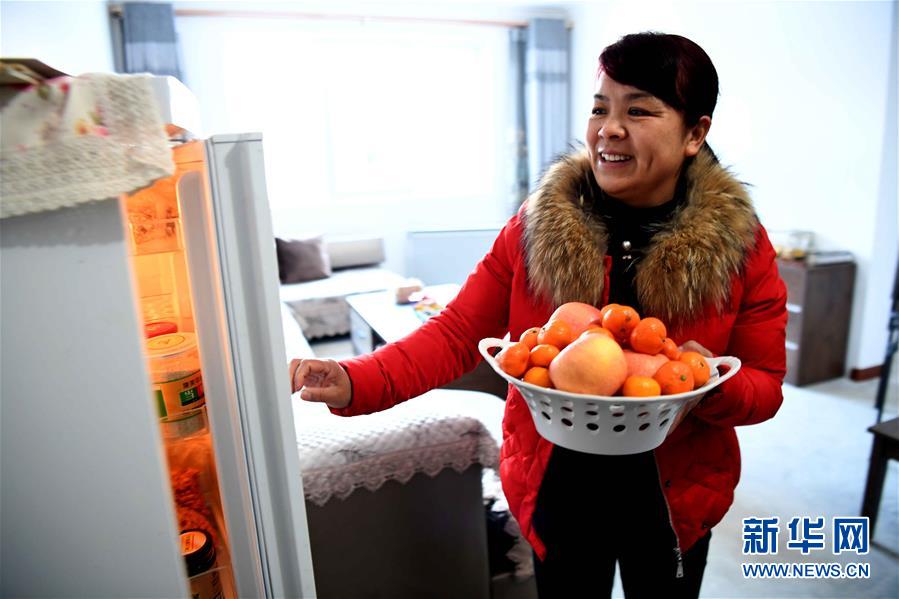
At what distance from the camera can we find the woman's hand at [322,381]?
3.01 feet

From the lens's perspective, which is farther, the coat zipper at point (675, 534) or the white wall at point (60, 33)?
the white wall at point (60, 33)

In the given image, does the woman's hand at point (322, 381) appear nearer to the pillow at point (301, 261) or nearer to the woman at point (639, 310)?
the woman at point (639, 310)

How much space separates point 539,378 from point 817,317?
125 inches

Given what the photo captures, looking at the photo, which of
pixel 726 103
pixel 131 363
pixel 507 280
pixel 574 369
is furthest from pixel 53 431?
pixel 726 103

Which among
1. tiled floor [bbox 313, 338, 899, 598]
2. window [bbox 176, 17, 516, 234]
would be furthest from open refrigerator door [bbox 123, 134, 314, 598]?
window [bbox 176, 17, 516, 234]

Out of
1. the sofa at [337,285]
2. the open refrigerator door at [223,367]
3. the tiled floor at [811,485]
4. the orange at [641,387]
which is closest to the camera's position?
the open refrigerator door at [223,367]

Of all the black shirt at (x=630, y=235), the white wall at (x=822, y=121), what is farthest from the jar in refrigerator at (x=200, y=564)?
the white wall at (x=822, y=121)

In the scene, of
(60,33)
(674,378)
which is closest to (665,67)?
(674,378)

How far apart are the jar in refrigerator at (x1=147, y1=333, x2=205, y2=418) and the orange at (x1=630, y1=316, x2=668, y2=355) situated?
0.63 meters

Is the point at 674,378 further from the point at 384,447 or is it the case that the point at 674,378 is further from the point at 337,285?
the point at 337,285

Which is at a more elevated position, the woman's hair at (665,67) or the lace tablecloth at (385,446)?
the woman's hair at (665,67)

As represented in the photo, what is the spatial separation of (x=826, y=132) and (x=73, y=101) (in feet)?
12.6

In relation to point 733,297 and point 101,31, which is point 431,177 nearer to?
point 101,31

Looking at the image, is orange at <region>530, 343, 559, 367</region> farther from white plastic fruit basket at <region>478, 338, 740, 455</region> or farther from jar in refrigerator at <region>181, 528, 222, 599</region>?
jar in refrigerator at <region>181, 528, 222, 599</region>
